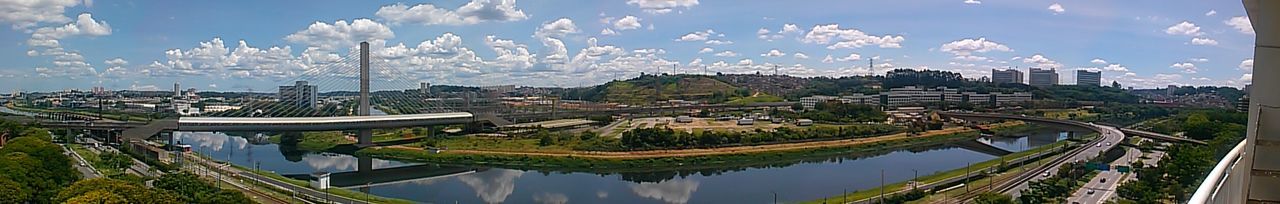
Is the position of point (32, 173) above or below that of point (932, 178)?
above

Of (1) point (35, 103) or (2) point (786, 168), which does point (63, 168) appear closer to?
(2) point (786, 168)

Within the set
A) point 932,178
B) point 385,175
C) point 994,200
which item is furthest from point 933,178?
point 385,175

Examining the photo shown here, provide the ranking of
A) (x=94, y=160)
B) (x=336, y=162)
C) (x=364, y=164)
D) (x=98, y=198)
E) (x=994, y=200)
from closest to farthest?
(x=98, y=198) < (x=994, y=200) < (x=94, y=160) < (x=364, y=164) < (x=336, y=162)

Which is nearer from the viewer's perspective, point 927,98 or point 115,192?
point 115,192

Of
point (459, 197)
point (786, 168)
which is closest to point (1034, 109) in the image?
point (786, 168)

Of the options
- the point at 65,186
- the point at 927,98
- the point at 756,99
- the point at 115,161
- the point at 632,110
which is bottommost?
the point at 115,161

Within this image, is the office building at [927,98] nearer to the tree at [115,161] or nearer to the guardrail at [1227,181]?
the tree at [115,161]

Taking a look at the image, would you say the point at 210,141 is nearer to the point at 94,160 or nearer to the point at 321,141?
the point at 321,141
